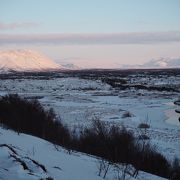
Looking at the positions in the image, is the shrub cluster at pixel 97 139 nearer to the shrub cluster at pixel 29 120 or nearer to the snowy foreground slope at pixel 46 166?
the shrub cluster at pixel 29 120

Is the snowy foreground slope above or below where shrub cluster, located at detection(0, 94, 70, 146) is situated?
above

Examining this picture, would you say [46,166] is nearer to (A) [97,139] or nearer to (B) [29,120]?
(A) [97,139]

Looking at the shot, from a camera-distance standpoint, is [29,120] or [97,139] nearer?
[97,139]

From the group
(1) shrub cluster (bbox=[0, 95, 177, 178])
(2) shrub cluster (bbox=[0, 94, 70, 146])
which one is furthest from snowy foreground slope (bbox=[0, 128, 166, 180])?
(2) shrub cluster (bbox=[0, 94, 70, 146])

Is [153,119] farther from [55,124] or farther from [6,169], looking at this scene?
[6,169]

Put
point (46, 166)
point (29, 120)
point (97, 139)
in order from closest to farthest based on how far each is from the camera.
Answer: point (46, 166)
point (97, 139)
point (29, 120)

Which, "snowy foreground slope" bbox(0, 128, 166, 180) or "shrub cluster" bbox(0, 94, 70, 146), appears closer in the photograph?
"snowy foreground slope" bbox(0, 128, 166, 180)

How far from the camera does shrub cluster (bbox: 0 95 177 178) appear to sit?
10337mm

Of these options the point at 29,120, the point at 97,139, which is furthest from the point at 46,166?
the point at 29,120

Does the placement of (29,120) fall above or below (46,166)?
below

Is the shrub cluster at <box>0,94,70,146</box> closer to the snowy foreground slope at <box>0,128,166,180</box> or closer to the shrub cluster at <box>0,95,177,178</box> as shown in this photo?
the shrub cluster at <box>0,95,177,178</box>

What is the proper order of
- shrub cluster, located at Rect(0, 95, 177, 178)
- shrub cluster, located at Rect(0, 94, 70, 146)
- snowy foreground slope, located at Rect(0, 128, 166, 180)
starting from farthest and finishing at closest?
shrub cluster, located at Rect(0, 94, 70, 146), shrub cluster, located at Rect(0, 95, 177, 178), snowy foreground slope, located at Rect(0, 128, 166, 180)

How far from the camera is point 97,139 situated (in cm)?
1228

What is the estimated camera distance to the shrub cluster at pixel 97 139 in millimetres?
10337
